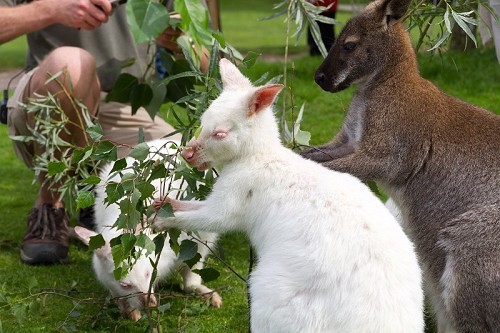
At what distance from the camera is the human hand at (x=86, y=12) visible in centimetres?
424

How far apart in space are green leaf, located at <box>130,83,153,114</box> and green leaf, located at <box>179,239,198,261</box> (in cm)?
146

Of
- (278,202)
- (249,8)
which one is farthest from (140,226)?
(249,8)

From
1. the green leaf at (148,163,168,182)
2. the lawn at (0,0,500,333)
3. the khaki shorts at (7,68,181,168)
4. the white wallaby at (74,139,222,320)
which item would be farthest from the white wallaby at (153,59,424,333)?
the khaki shorts at (7,68,181,168)

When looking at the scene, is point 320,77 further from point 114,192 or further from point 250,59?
point 114,192

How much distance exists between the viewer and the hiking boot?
4.39 meters

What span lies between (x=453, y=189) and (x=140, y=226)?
1.14 m

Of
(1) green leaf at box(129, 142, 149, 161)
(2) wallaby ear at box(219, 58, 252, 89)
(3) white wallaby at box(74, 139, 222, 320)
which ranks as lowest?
(3) white wallaby at box(74, 139, 222, 320)

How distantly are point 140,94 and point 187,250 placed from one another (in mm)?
1531

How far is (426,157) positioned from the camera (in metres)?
3.31

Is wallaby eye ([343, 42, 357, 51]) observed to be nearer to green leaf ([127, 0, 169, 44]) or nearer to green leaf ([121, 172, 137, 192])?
green leaf ([127, 0, 169, 44])

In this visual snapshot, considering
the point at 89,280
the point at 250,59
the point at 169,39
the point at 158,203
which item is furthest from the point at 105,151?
the point at 169,39

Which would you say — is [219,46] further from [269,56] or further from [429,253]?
[269,56]

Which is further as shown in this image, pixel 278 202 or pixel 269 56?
pixel 269 56

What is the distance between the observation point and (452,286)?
3068mm
